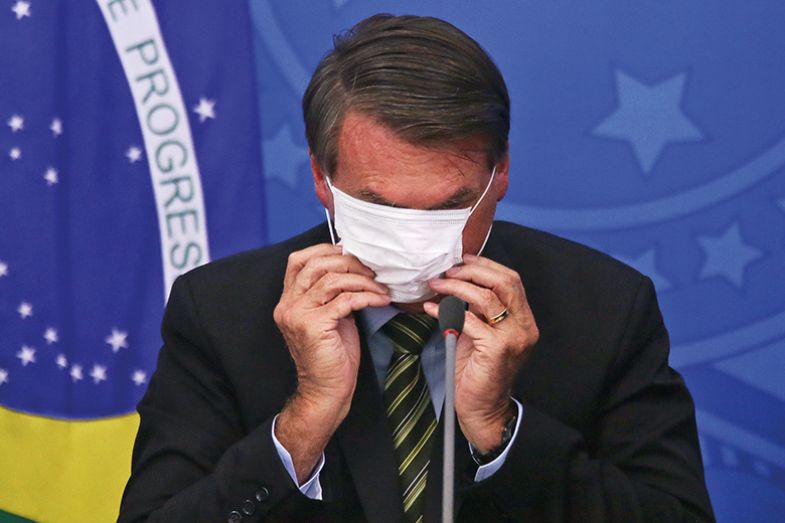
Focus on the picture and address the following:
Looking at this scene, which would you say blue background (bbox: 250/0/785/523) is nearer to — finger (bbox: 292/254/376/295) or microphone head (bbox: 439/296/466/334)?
finger (bbox: 292/254/376/295)

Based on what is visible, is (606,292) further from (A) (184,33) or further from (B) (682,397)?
(A) (184,33)

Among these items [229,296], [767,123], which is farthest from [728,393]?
[229,296]

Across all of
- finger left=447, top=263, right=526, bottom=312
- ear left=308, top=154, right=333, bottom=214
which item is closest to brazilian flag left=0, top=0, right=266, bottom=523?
ear left=308, top=154, right=333, bottom=214

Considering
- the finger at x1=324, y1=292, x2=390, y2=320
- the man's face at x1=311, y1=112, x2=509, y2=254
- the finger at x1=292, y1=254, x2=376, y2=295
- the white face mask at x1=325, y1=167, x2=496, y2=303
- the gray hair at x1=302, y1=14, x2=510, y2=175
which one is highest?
the gray hair at x1=302, y1=14, x2=510, y2=175

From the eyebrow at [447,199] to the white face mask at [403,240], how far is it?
1 centimetres

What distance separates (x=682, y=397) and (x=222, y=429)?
754 millimetres

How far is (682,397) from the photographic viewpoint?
1946 mm

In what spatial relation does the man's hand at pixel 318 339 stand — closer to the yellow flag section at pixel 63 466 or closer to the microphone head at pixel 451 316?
the microphone head at pixel 451 316

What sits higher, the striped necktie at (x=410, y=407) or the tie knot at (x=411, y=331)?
the tie knot at (x=411, y=331)

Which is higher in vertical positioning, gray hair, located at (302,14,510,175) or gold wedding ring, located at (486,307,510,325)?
gray hair, located at (302,14,510,175)

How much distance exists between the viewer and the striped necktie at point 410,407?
1903 mm

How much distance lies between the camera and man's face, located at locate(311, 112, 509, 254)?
68.6 inches

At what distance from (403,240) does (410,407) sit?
0.35 metres

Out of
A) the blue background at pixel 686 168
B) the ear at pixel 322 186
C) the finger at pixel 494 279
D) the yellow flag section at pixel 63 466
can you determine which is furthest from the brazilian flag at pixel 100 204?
the finger at pixel 494 279
